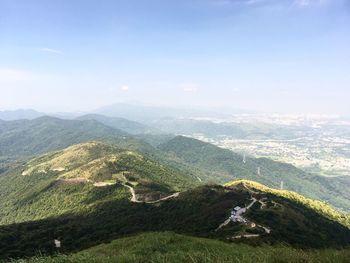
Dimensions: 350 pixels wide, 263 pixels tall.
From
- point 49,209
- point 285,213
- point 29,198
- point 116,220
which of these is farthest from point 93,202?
point 285,213

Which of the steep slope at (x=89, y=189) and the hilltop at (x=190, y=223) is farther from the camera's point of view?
the steep slope at (x=89, y=189)

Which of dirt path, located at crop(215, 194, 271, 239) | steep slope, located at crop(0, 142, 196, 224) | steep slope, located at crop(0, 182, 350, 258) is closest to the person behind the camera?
dirt path, located at crop(215, 194, 271, 239)

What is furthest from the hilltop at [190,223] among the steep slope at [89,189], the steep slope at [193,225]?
the steep slope at [89,189]

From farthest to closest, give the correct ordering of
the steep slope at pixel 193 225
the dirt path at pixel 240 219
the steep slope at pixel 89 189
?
the steep slope at pixel 89 189 < the steep slope at pixel 193 225 < the dirt path at pixel 240 219

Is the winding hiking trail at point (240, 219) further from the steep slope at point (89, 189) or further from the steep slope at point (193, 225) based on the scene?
the steep slope at point (89, 189)

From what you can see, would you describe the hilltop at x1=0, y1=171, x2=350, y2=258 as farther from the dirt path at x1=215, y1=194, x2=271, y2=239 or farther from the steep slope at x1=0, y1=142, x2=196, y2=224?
the steep slope at x1=0, y1=142, x2=196, y2=224

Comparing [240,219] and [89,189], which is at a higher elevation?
[240,219]

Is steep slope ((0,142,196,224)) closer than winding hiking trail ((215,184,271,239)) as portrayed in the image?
No

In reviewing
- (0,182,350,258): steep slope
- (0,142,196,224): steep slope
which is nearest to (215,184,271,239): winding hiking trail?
(0,182,350,258): steep slope

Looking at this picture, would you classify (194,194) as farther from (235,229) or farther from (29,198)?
(29,198)

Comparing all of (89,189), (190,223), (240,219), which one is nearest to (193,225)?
(190,223)

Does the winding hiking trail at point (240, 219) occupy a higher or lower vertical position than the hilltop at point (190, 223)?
higher

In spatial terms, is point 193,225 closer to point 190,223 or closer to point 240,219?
point 190,223
